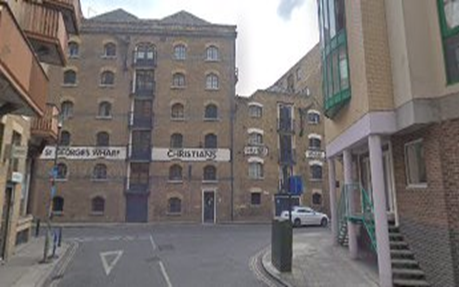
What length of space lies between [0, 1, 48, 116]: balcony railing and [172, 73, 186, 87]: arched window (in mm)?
21851

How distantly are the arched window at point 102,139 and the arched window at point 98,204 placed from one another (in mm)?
4661

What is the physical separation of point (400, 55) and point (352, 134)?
287cm

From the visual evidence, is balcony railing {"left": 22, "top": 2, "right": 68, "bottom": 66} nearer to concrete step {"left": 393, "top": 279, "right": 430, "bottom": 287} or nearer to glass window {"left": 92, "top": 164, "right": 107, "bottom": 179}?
concrete step {"left": 393, "top": 279, "right": 430, "bottom": 287}

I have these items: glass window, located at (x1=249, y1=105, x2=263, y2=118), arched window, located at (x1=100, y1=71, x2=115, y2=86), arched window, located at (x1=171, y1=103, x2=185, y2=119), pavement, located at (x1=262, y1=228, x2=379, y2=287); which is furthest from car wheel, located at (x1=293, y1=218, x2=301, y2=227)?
arched window, located at (x1=100, y1=71, x2=115, y2=86)

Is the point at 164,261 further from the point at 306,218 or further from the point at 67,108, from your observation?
the point at 67,108

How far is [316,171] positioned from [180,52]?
57.6ft

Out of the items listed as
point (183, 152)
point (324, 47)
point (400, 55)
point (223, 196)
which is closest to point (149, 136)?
point (183, 152)

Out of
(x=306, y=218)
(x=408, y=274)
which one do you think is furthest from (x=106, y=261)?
(x=306, y=218)

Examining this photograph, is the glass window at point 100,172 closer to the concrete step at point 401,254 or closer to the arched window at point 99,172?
the arched window at point 99,172

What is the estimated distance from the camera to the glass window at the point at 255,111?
107ft

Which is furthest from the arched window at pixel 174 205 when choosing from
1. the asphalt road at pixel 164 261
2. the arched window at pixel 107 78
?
the arched window at pixel 107 78

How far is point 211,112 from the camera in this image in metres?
31.8

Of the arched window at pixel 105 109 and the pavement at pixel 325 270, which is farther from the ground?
the arched window at pixel 105 109

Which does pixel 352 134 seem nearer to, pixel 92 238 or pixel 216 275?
pixel 216 275
